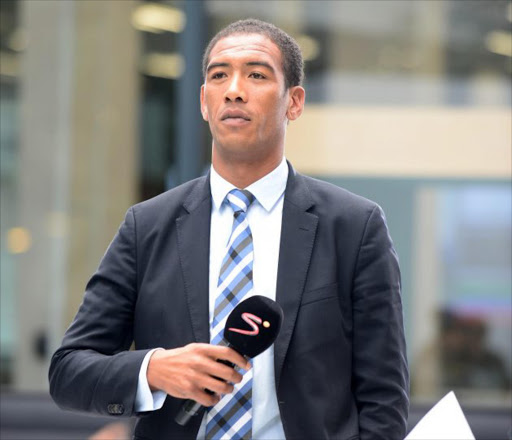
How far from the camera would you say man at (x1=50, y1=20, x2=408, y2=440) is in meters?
2.39

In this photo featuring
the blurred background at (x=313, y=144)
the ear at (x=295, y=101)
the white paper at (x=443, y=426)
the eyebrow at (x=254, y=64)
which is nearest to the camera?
the white paper at (x=443, y=426)

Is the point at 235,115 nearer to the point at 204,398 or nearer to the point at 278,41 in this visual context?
the point at 278,41

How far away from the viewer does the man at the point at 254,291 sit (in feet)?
7.86

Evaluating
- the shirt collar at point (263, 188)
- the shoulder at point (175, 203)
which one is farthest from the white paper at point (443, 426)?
the shoulder at point (175, 203)

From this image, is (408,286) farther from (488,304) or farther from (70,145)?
Result: (70,145)

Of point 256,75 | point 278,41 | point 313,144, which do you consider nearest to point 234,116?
point 256,75

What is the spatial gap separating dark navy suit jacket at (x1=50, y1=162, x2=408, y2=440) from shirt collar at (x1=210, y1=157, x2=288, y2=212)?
0.09 feet

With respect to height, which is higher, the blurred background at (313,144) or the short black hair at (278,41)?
the short black hair at (278,41)

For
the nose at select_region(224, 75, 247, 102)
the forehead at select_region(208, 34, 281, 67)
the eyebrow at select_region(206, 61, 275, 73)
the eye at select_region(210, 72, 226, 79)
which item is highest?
the forehead at select_region(208, 34, 281, 67)

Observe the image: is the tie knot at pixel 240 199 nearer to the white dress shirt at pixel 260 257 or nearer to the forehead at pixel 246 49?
the white dress shirt at pixel 260 257

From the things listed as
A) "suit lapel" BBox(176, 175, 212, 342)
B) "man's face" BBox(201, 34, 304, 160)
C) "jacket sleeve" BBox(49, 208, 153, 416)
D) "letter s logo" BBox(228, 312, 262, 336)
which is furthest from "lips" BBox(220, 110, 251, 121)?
"letter s logo" BBox(228, 312, 262, 336)

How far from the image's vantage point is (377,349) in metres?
2.44

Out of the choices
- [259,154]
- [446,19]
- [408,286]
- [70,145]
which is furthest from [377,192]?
[259,154]

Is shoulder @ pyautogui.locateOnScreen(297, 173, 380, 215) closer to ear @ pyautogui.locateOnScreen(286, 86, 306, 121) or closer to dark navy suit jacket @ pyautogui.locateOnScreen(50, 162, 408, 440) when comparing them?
dark navy suit jacket @ pyautogui.locateOnScreen(50, 162, 408, 440)
